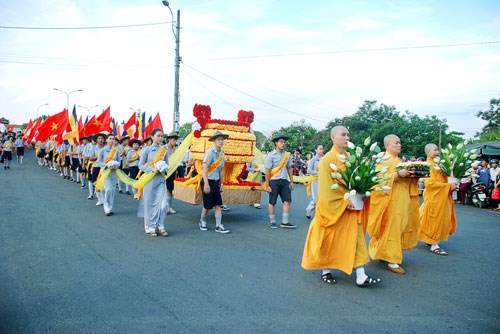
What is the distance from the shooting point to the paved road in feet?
12.6

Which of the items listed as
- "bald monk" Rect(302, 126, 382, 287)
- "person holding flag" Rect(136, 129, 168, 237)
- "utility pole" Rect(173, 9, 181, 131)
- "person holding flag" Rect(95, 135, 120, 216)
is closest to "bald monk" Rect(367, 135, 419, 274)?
"bald monk" Rect(302, 126, 382, 287)

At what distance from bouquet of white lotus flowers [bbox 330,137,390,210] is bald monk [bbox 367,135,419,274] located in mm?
786

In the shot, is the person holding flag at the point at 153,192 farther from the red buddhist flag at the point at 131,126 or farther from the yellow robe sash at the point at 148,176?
the red buddhist flag at the point at 131,126

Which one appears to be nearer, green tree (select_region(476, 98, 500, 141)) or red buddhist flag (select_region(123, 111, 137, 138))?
red buddhist flag (select_region(123, 111, 137, 138))

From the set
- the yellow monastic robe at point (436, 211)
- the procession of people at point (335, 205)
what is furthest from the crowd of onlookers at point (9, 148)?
the yellow monastic robe at point (436, 211)

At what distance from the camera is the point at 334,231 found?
500cm

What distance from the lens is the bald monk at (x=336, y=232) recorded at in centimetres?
495

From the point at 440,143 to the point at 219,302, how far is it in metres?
36.1

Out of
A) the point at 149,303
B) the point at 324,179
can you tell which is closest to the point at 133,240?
the point at 149,303

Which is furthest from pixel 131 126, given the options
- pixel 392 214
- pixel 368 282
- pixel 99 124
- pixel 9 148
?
pixel 368 282

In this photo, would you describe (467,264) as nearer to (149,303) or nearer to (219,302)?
(219,302)

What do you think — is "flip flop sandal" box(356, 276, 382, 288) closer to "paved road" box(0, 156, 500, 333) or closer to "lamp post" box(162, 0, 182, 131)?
"paved road" box(0, 156, 500, 333)

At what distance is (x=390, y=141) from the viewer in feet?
19.8

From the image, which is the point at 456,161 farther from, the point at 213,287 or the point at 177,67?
the point at 177,67
